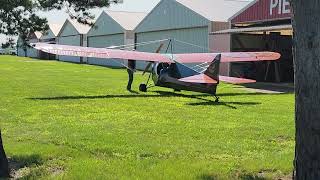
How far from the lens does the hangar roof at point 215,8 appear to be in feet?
125

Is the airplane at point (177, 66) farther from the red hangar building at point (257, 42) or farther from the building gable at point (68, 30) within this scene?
the building gable at point (68, 30)

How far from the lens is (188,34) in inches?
1602

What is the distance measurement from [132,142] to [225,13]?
101 feet

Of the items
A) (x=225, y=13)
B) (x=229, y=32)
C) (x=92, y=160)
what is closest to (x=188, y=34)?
(x=225, y=13)

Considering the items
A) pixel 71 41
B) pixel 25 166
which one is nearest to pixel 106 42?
pixel 71 41

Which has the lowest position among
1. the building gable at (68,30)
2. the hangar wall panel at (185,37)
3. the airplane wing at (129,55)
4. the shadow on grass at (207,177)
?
the shadow on grass at (207,177)

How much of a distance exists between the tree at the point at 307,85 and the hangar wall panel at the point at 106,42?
49.8 m

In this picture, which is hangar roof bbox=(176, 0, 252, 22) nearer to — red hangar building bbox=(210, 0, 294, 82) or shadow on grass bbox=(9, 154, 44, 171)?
red hangar building bbox=(210, 0, 294, 82)

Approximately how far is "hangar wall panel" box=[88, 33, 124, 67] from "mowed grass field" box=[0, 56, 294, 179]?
3893 cm

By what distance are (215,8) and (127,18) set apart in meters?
20.4

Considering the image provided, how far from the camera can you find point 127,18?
60.4 m

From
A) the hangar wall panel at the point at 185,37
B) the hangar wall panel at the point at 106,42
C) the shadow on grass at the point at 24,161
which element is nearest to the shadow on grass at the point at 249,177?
the shadow on grass at the point at 24,161

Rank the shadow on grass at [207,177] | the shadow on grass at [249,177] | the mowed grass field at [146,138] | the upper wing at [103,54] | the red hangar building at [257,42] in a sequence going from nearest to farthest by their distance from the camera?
1. the shadow on grass at [207,177]
2. the shadow on grass at [249,177]
3. the mowed grass field at [146,138]
4. the upper wing at [103,54]
5. the red hangar building at [257,42]

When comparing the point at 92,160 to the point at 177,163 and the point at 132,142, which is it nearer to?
A: the point at 177,163
